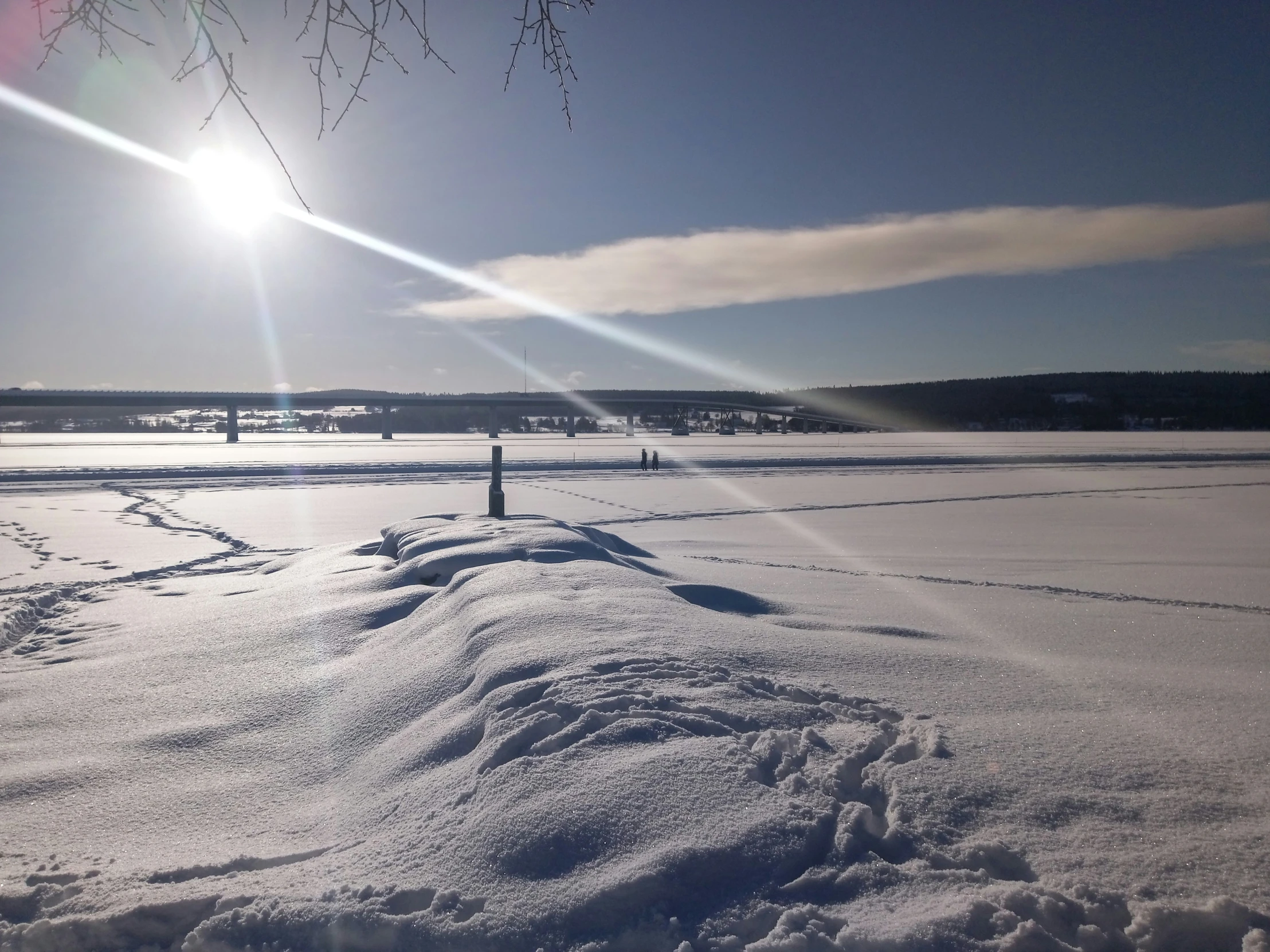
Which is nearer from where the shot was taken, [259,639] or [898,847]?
[898,847]

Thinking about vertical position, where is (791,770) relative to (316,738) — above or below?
above

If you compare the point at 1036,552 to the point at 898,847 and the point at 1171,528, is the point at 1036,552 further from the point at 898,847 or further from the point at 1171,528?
the point at 898,847

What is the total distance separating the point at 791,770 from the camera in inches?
88.4

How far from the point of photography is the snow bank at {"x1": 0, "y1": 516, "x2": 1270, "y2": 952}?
1.72 m

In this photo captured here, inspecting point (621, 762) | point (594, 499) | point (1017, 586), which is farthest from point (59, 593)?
point (594, 499)

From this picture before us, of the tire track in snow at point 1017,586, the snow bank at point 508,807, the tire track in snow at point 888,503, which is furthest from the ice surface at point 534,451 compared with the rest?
the snow bank at point 508,807

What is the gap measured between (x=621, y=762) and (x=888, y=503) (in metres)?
12.2

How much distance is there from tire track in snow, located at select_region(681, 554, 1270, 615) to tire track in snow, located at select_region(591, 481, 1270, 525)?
13.0ft

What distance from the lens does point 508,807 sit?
2.05 meters

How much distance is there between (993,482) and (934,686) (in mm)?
16813

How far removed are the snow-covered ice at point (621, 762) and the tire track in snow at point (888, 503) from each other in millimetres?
5879

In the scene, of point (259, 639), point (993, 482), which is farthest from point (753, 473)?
point (259, 639)

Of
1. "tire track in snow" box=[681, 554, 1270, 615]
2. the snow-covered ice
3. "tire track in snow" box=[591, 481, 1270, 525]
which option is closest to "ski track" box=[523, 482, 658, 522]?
"tire track in snow" box=[591, 481, 1270, 525]

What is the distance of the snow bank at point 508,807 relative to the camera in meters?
1.72
